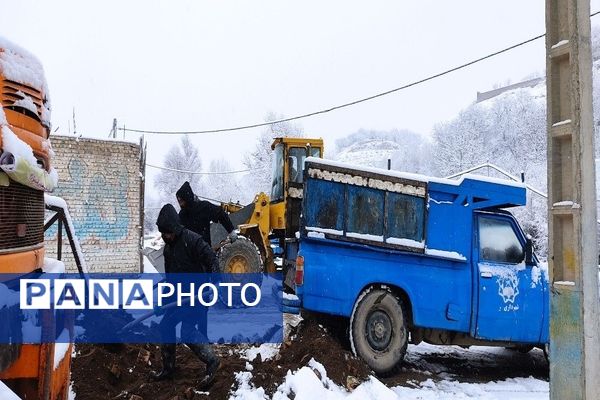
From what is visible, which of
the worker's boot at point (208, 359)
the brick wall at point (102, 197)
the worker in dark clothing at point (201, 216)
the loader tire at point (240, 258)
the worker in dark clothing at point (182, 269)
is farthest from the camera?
the brick wall at point (102, 197)

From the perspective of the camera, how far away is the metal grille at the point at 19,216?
8.38ft

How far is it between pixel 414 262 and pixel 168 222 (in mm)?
3067

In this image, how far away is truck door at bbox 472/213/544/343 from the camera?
649cm

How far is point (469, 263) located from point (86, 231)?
8351mm

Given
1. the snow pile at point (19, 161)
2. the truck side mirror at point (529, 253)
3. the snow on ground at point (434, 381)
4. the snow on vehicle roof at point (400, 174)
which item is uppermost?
the snow on vehicle roof at point (400, 174)

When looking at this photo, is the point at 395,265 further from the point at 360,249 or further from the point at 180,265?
the point at 180,265

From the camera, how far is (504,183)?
21.9 ft

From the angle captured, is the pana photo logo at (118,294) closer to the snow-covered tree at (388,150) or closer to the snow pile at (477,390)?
the snow pile at (477,390)

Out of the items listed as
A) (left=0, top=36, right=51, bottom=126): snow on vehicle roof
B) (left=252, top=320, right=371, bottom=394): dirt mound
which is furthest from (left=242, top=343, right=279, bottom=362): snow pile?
(left=0, top=36, right=51, bottom=126): snow on vehicle roof

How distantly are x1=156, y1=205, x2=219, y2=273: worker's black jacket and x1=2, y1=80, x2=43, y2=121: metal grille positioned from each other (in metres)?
2.52

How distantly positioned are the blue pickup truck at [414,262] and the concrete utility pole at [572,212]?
2.86m

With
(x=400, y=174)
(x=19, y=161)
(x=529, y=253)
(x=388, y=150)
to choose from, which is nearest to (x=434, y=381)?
(x=529, y=253)

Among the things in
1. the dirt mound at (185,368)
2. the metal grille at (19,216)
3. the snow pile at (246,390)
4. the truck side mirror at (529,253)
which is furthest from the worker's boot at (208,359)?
the truck side mirror at (529,253)

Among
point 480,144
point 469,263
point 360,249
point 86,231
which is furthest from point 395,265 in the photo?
point 480,144
